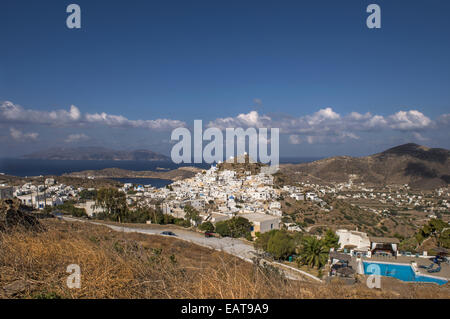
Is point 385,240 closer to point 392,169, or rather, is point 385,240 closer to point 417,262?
point 417,262

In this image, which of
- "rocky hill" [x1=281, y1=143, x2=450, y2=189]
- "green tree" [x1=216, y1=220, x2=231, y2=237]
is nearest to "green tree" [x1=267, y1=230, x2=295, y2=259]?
"green tree" [x1=216, y1=220, x2=231, y2=237]

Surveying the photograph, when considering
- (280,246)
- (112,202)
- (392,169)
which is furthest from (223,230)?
(392,169)

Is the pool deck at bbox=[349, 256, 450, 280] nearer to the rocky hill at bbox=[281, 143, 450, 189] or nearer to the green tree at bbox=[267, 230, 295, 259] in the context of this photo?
the green tree at bbox=[267, 230, 295, 259]

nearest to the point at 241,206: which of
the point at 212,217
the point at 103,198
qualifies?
the point at 212,217

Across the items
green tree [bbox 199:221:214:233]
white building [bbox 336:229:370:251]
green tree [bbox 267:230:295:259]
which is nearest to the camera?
green tree [bbox 267:230:295:259]
